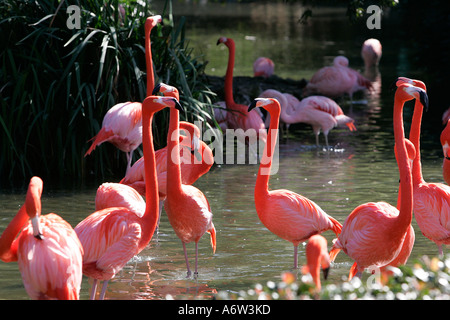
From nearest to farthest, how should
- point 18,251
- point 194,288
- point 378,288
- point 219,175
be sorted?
point 378,288
point 18,251
point 194,288
point 219,175

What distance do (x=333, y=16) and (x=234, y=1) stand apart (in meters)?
15.3

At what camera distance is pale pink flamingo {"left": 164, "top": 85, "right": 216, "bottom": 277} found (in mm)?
4996

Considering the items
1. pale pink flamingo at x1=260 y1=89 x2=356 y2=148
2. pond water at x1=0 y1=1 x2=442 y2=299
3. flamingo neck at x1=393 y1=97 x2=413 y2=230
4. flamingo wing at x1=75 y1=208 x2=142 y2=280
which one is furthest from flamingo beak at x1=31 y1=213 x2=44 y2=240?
pale pink flamingo at x1=260 y1=89 x2=356 y2=148

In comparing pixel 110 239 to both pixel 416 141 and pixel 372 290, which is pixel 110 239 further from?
pixel 416 141

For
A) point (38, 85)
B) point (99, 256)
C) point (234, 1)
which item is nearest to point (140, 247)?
point (99, 256)

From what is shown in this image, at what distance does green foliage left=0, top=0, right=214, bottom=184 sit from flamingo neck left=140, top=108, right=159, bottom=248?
8.82ft

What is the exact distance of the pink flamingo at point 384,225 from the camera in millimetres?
4414

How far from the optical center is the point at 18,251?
3.80m

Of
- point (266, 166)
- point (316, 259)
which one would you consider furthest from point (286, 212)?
point (316, 259)

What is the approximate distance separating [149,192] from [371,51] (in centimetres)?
1312

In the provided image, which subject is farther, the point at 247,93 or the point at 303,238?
the point at 247,93

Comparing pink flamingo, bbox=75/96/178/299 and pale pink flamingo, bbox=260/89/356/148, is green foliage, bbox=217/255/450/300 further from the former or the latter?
pale pink flamingo, bbox=260/89/356/148
